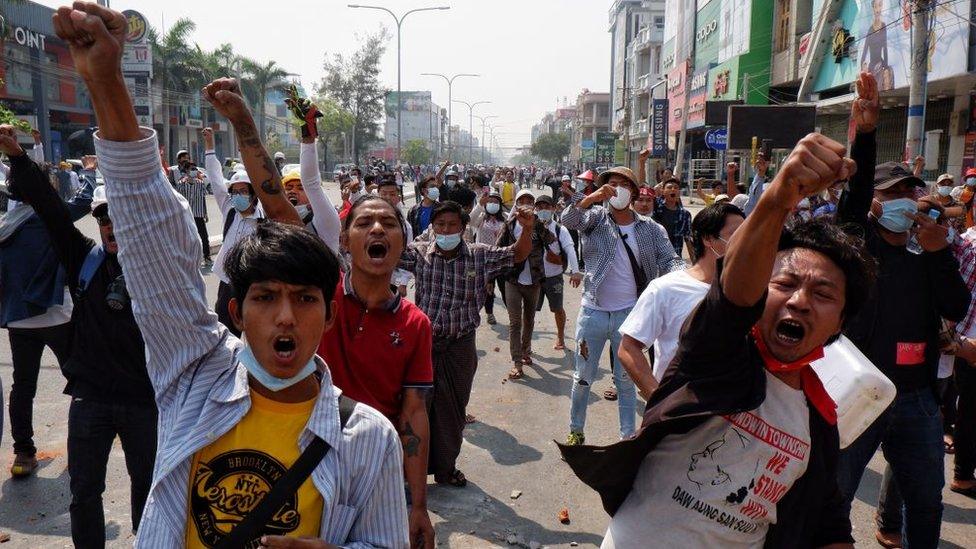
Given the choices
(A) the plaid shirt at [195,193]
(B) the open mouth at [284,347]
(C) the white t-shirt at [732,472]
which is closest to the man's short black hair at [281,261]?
(B) the open mouth at [284,347]

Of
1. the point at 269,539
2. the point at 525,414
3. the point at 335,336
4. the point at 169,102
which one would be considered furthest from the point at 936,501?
the point at 169,102

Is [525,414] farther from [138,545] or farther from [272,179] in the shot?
[138,545]

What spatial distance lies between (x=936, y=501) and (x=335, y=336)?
2.68 metres

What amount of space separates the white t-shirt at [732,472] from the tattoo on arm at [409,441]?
4.04 feet

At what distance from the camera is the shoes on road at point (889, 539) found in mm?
4262

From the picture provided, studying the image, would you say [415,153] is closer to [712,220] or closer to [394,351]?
[712,220]

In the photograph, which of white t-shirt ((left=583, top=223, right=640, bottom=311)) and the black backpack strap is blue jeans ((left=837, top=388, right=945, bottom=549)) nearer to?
white t-shirt ((left=583, top=223, right=640, bottom=311))

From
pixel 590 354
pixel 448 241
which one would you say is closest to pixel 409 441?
pixel 448 241

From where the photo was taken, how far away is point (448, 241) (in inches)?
200

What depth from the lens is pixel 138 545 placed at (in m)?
1.70

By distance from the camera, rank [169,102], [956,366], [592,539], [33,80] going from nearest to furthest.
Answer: [592,539]
[956,366]
[33,80]
[169,102]

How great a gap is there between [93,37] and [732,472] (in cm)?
175

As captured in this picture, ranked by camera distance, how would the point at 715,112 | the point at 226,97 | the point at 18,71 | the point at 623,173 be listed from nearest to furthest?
the point at 226,97, the point at 623,173, the point at 715,112, the point at 18,71

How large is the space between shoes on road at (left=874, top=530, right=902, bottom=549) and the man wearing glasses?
3.78 metres
